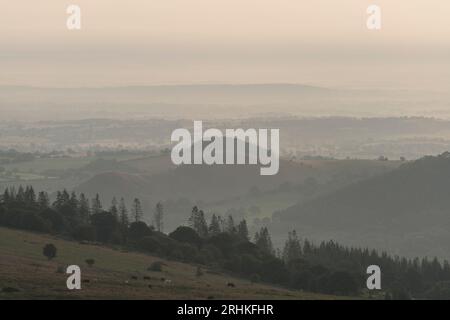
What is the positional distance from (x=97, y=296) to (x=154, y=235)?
62943 mm

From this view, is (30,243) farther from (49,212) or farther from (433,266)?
(433,266)

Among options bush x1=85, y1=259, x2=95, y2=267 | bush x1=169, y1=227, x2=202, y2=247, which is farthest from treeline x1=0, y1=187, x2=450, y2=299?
bush x1=85, y1=259, x2=95, y2=267

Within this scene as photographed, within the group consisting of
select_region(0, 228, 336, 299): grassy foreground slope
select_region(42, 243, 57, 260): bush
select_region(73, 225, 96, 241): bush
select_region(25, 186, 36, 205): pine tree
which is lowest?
select_region(0, 228, 336, 299): grassy foreground slope

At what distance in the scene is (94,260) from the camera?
123 metres

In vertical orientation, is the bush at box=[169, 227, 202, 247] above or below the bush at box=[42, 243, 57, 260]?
above

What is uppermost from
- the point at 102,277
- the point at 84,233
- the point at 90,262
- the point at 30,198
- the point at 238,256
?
the point at 30,198

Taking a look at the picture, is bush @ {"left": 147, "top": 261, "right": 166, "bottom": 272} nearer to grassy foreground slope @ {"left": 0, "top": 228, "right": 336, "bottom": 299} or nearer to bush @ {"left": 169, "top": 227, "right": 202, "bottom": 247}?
grassy foreground slope @ {"left": 0, "top": 228, "right": 336, "bottom": 299}

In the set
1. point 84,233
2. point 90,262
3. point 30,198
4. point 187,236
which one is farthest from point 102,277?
point 30,198

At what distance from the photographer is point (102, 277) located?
349 ft

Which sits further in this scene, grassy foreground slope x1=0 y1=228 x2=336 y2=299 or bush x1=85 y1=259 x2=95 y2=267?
bush x1=85 y1=259 x2=95 y2=267

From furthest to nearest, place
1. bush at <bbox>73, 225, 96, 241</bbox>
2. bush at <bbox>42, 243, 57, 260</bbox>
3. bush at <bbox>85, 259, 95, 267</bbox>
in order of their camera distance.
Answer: bush at <bbox>73, 225, 96, 241</bbox>, bush at <bbox>42, 243, 57, 260</bbox>, bush at <bbox>85, 259, 95, 267</bbox>

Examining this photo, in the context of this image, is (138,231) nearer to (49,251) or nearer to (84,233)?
(84,233)

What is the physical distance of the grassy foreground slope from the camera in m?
91.4
